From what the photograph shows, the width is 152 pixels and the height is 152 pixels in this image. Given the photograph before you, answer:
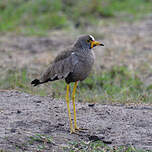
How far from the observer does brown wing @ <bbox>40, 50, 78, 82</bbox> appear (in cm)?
581

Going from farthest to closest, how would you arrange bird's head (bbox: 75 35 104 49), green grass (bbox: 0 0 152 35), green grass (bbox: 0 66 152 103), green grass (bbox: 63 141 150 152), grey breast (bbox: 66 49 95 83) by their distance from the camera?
green grass (bbox: 0 0 152 35) < green grass (bbox: 0 66 152 103) < bird's head (bbox: 75 35 104 49) < grey breast (bbox: 66 49 95 83) < green grass (bbox: 63 141 150 152)

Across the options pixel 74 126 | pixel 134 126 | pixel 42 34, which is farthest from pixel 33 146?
pixel 42 34

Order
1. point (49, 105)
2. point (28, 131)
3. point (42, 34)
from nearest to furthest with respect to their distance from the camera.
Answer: point (28, 131)
point (49, 105)
point (42, 34)

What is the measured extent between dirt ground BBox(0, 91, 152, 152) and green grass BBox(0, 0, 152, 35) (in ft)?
22.5

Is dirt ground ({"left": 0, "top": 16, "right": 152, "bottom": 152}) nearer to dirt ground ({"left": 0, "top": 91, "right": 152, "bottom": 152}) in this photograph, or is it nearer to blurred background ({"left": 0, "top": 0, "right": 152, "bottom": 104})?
dirt ground ({"left": 0, "top": 91, "right": 152, "bottom": 152})

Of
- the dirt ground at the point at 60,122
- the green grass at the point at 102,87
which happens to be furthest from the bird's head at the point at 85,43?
the green grass at the point at 102,87

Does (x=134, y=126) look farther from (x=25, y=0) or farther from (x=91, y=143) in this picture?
(x=25, y=0)

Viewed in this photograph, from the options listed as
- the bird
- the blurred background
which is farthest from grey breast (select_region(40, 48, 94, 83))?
the blurred background

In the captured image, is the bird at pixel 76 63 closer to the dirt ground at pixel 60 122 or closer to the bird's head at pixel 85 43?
the bird's head at pixel 85 43

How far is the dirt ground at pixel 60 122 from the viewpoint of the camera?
17.7 ft

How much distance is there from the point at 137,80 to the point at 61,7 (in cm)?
596

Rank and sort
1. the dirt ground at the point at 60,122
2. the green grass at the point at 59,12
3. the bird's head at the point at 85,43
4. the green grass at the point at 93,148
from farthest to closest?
the green grass at the point at 59,12, the bird's head at the point at 85,43, the dirt ground at the point at 60,122, the green grass at the point at 93,148

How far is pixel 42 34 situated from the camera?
13055mm

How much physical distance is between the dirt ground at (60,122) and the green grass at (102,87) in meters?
0.47
